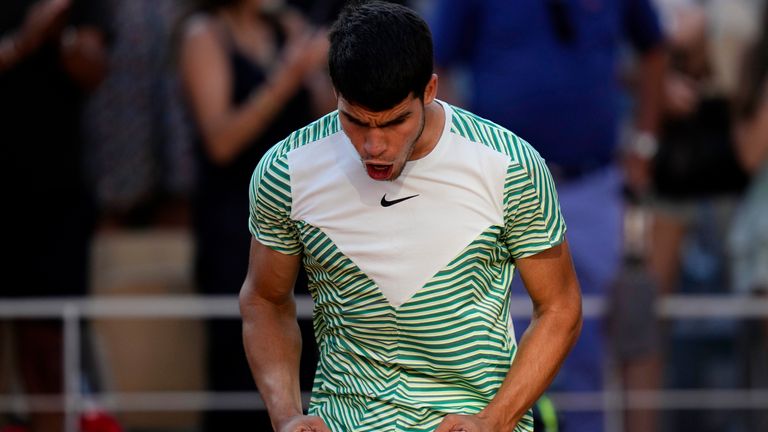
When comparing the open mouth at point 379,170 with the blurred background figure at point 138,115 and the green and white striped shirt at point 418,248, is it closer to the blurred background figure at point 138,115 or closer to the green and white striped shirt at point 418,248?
the green and white striped shirt at point 418,248

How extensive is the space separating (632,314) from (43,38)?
263 cm

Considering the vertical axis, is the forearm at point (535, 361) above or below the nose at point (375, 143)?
below

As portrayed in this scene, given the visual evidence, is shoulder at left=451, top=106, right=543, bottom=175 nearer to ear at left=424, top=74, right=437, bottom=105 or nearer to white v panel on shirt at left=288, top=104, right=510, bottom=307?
white v panel on shirt at left=288, top=104, right=510, bottom=307

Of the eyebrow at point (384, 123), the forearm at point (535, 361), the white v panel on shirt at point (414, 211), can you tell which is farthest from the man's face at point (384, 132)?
the forearm at point (535, 361)

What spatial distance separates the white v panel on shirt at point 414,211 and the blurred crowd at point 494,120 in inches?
97.5

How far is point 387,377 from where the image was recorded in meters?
3.66

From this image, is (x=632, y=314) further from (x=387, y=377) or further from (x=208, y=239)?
(x=387, y=377)

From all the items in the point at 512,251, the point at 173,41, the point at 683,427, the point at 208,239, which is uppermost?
the point at 512,251

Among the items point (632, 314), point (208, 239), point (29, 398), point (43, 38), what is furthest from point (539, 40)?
point (29, 398)

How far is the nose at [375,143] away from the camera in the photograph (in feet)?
11.3

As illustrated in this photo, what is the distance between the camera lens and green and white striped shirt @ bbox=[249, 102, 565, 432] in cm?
360

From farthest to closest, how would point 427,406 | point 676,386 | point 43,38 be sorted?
1. point 676,386
2. point 43,38
3. point 427,406

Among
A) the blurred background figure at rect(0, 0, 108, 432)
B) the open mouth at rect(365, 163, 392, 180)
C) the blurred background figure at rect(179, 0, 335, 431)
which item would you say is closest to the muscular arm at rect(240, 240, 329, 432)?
the open mouth at rect(365, 163, 392, 180)

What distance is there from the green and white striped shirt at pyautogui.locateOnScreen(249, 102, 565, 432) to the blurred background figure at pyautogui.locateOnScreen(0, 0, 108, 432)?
2.96m
